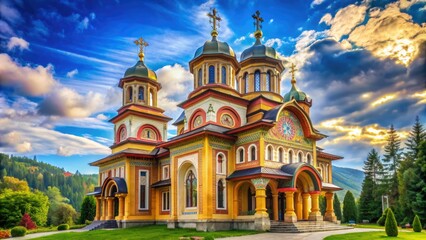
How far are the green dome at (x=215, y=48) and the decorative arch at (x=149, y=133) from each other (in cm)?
875

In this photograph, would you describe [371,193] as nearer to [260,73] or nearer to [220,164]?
[260,73]

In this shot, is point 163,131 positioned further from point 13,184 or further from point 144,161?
point 13,184

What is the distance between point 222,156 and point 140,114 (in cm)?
1156

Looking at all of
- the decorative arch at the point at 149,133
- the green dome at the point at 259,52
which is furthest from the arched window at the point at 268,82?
the decorative arch at the point at 149,133

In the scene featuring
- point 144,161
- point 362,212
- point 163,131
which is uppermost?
point 163,131

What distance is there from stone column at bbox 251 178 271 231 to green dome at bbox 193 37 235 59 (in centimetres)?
1041

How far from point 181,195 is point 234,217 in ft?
13.7

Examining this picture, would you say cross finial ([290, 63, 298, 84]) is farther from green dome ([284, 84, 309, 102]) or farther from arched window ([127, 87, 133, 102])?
arched window ([127, 87, 133, 102])

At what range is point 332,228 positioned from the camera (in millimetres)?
24875

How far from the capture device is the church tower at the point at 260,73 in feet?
97.8

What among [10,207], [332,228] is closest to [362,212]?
[332,228]

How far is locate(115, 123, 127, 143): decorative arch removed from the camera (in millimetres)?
35081

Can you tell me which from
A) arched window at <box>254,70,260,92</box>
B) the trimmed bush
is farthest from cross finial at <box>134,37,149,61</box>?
the trimmed bush

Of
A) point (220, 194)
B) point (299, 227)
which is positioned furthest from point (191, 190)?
point (299, 227)
